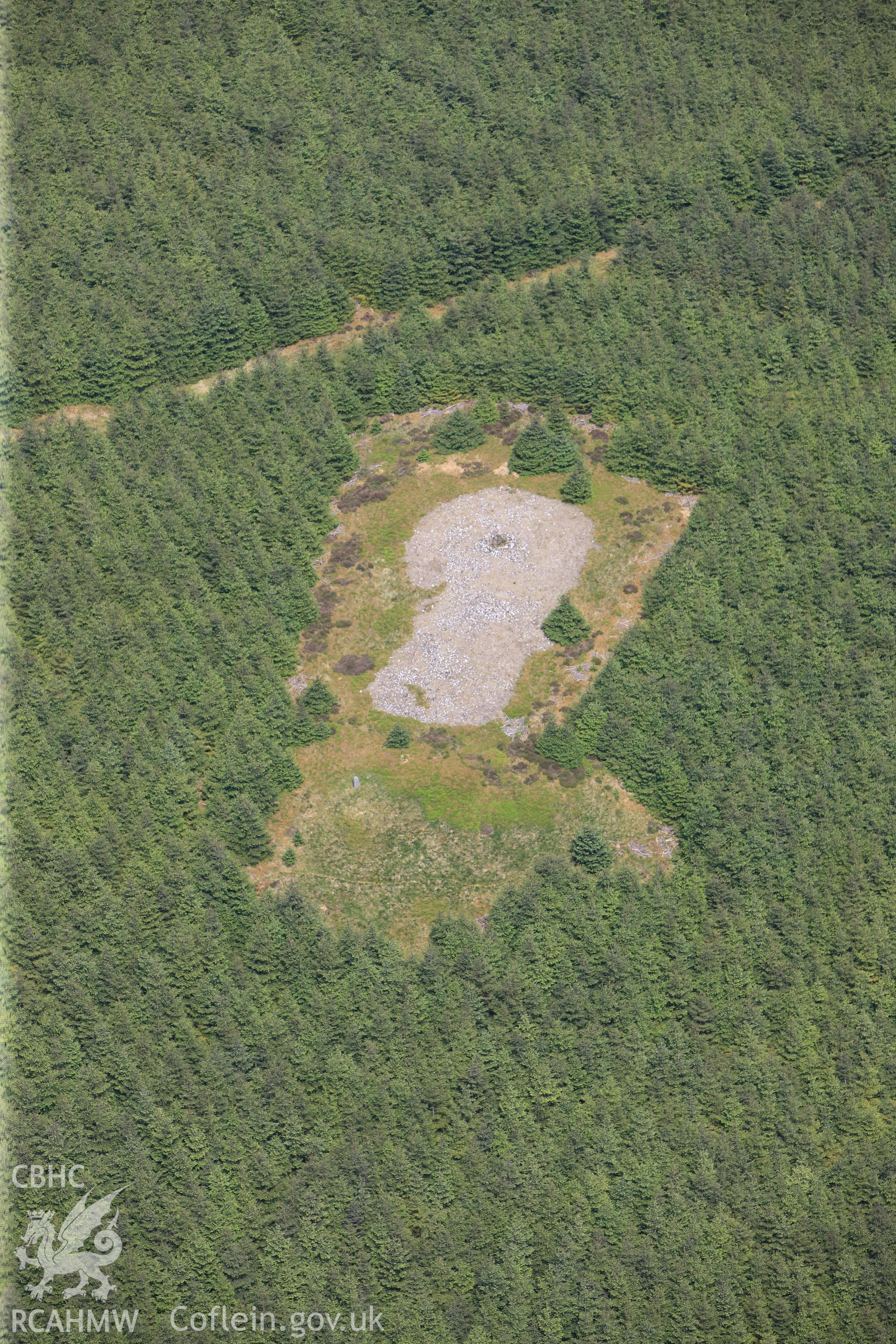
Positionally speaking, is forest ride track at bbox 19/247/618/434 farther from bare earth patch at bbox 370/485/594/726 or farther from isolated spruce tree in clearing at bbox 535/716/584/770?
isolated spruce tree in clearing at bbox 535/716/584/770

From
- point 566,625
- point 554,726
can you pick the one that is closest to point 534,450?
point 566,625

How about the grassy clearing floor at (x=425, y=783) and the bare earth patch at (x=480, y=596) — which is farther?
the bare earth patch at (x=480, y=596)

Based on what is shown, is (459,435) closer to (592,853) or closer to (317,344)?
(317,344)

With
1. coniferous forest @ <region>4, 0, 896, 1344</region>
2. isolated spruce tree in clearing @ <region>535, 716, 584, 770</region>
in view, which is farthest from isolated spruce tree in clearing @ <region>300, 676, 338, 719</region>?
isolated spruce tree in clearing @ <region>535, 716, 584, 770</region>

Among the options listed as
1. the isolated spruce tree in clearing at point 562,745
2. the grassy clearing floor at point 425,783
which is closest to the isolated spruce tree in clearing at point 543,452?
the grassy clearing floor at point 425,783

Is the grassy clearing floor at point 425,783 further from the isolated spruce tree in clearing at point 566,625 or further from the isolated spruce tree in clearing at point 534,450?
the isolated spruce tree in clearing at point 534,450

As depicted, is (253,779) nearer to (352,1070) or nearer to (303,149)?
(352,1070)

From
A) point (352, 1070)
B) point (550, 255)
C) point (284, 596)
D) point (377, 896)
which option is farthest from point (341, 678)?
point (550, 255)
